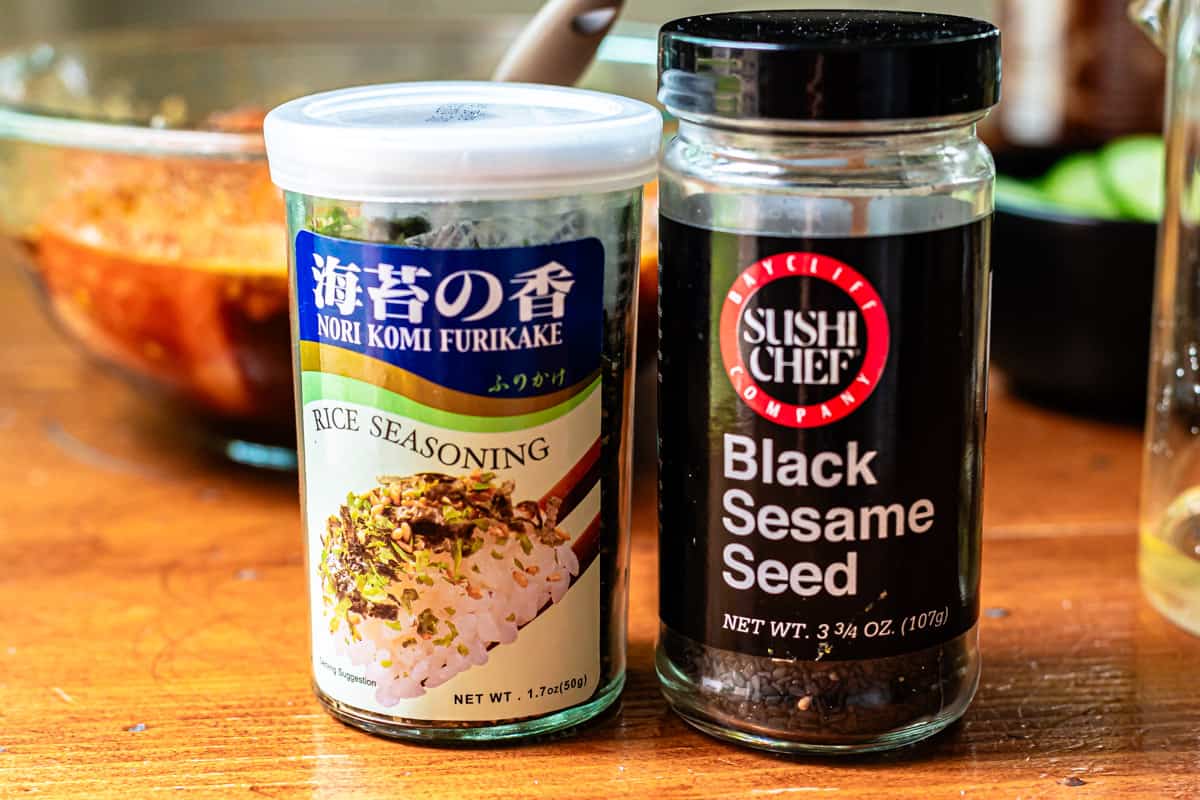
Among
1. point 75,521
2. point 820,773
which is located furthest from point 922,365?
point 75,521

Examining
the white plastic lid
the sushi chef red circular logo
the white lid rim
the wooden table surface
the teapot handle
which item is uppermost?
the teapot handle

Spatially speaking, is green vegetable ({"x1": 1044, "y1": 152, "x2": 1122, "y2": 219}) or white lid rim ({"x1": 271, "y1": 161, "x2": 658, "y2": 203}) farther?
green vegetable ({"x1": 1044, "y1": 152, "x2": 1122, "y2": 219})

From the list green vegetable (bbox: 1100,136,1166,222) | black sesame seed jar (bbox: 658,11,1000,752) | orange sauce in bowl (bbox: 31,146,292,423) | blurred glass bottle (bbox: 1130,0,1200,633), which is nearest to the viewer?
black sesame seed jar (bbox: 658,11,1000,752)

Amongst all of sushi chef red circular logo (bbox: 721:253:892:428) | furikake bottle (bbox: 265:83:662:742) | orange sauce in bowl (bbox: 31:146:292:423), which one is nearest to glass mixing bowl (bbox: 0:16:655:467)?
orange sauce in bowl (bbox: 31:146:292:423)

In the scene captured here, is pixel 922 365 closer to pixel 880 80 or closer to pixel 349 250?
pixel 880 80

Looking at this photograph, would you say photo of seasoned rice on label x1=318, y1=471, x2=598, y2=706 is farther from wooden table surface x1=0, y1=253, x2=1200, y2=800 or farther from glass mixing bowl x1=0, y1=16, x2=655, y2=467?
glass mixing bowl x1=0, y1=16, x2=655, y2=467

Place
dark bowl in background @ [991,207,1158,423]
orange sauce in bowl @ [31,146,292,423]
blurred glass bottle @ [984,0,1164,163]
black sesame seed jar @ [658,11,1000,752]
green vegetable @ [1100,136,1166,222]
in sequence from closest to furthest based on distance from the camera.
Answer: black sesame seed jar @ [658,11,1000,752], orange sauce in bowl @ [31,146,292,423], dark bowl in background @ [991,207,1158,423], green vegetable @ [1100,136,1166,222], blurred glass bottle @ [984,0,1164,163]
